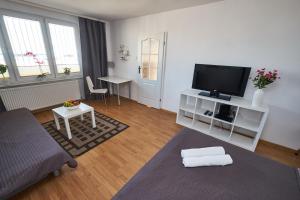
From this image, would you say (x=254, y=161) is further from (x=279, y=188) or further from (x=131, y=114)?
(x=131, y=114)

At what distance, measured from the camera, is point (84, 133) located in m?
2.50

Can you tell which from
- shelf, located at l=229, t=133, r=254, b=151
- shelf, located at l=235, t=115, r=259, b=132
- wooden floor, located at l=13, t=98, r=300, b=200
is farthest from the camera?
shelf, located at l=229, t=133, r=254, b=151

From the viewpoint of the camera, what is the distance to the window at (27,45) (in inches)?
109

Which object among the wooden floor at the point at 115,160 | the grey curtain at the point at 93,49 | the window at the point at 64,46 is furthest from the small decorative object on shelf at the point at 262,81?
the window at the point at 64,46

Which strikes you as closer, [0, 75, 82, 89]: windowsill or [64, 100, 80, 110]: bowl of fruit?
[64, 100, 80, 110]: bowl of fruit

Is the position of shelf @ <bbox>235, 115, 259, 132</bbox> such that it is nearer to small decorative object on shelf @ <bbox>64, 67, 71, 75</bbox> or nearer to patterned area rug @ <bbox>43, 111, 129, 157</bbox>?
patterned area rug @ <bbox>43, 111, 129, 157</bbox>

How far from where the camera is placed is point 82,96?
13.5 ft

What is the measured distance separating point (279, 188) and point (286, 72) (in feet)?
6.18

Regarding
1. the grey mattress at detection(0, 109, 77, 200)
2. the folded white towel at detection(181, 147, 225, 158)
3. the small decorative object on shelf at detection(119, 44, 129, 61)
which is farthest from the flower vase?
the small decorative object on shelf at detection(119, 44, 129, 61)

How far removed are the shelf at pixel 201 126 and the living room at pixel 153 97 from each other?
2 centimetres

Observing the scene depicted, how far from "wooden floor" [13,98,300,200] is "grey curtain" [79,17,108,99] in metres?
1.52

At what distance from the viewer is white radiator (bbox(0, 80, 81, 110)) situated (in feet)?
9.20

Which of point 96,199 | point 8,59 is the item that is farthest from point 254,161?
point 8,59

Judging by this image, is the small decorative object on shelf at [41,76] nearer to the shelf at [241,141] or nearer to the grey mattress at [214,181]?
the grey mattress at [214,181]
